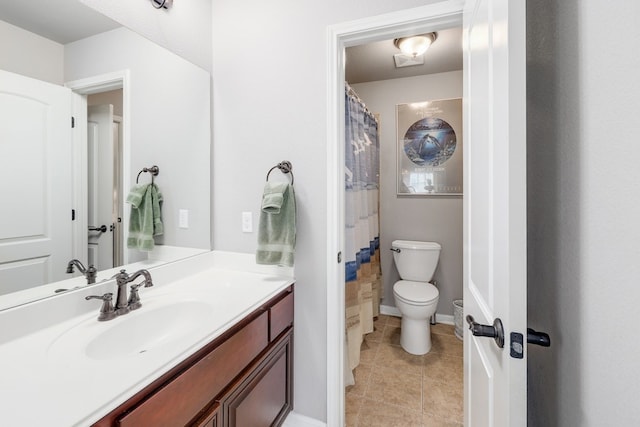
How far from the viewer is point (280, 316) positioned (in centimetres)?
133

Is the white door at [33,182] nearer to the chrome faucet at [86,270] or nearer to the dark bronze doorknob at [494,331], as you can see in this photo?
the chrome faucet at [86,270]

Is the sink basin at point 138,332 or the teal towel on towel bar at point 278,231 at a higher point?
the teal towel on towel bar at point 278,231

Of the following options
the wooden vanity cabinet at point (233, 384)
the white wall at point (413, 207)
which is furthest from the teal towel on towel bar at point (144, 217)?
the white wall at point (413, 207)

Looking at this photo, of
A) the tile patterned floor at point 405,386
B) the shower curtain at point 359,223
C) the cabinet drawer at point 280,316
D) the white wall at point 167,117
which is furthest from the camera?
the shower curtain at point 359,223

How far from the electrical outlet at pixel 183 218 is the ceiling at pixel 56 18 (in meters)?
0.81

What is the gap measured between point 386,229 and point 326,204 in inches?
64.8

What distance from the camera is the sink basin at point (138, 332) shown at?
0.83m

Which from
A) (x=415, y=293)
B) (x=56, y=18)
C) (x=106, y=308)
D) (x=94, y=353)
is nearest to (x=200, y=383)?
(x=94, y=353)

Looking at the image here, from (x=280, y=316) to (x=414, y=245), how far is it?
169 centimetres

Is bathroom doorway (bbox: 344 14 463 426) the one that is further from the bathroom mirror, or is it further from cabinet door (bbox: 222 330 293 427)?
the bathroom mirror

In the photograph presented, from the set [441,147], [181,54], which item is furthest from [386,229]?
[181,54]

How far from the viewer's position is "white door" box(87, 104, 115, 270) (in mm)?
1080

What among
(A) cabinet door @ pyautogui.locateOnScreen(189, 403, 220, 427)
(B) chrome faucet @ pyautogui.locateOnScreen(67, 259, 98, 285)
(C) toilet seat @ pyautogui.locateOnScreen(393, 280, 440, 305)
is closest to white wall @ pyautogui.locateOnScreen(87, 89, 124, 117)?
(B) chrome faucet @ pyautogui.locateOnScreen(67, 259, 98, 285)

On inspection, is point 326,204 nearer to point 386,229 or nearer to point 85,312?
point 85,312
